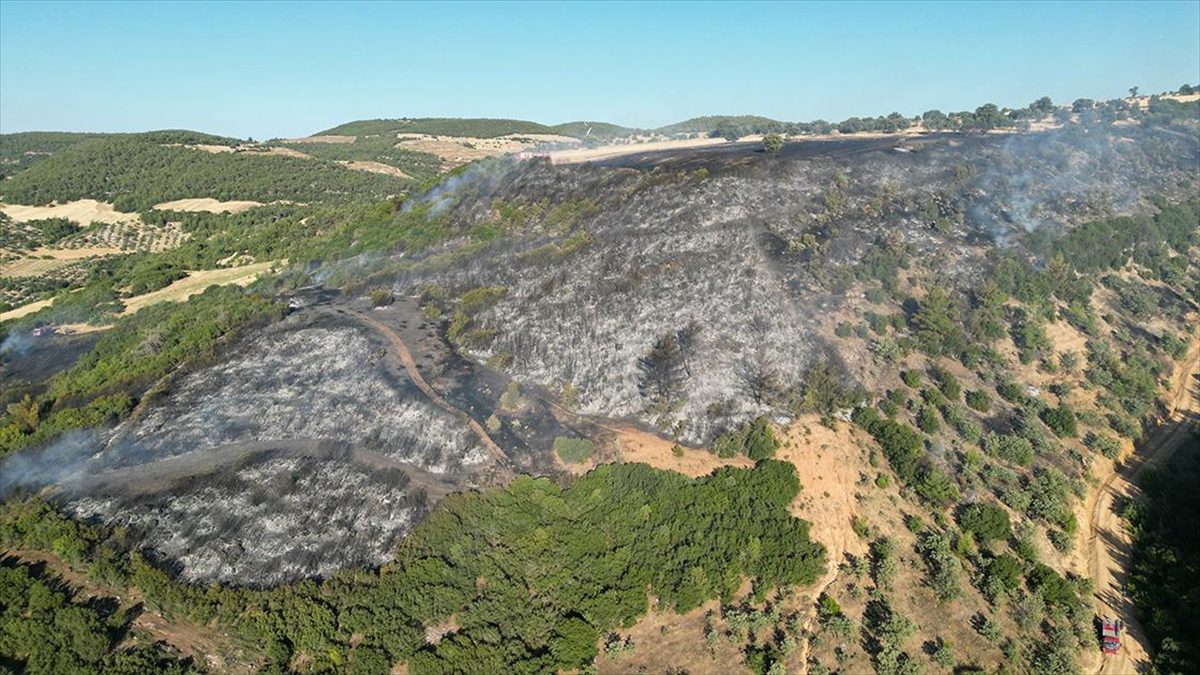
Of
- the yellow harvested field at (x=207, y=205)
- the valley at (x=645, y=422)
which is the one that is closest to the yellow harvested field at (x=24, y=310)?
the valley at (x=645, y=422)

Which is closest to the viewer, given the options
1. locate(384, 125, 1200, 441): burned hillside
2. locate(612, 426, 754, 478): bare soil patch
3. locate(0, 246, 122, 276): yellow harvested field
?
locate(612, 426, 754, 478): bare soil patch

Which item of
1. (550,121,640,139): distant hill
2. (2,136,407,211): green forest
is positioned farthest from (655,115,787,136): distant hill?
(2,136,407,211): green forest

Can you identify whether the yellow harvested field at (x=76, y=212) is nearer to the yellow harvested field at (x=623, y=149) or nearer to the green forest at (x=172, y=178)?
the green forest at (x=172, y=178)

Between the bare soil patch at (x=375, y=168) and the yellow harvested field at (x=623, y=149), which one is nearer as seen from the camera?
the yellow harvested field at (x=623, y=149)

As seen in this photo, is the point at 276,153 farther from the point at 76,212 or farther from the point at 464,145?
the point at 464,145

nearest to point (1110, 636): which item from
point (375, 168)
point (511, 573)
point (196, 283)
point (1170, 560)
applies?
point (1170, 560)

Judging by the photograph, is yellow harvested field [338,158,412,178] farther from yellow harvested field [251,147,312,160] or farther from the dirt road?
the dirt road
